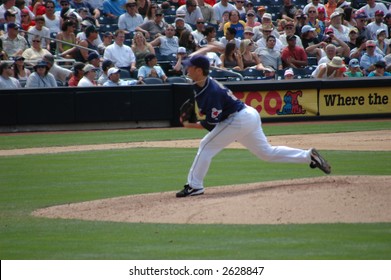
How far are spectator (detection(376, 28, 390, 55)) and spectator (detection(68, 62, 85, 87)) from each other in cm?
856

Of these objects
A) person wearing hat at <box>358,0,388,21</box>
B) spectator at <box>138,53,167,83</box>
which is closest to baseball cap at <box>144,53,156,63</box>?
spectator at <box>138,53,167,83</box>

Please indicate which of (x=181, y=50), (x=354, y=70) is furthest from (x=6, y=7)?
(x=354, y=70)

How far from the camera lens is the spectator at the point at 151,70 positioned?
770 inches

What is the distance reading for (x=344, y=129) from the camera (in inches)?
726

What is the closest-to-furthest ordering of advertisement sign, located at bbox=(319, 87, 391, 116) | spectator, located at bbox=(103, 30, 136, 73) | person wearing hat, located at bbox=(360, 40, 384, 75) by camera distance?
1. spectator, located at bbox=(103, 30, 136, 73)
2. advertisement sign, located at bbox=(319, 87, 391, 116)
3. person wearing hat, located at bbox=(360, 40, 384, 75)

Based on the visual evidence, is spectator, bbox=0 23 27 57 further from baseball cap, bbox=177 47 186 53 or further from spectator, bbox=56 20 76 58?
baseball cap, bbox=177 47 186 53

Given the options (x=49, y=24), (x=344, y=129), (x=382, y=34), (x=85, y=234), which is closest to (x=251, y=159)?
(x=344, y=129)

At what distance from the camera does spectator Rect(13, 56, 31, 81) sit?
18.8 meters

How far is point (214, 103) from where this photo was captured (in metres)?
9.57

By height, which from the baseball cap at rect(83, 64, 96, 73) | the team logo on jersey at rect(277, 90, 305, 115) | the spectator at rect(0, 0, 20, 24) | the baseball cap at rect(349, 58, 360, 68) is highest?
the spectator at rect(0, 0, 20, 24)

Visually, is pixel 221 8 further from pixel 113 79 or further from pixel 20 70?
pixel 20 70

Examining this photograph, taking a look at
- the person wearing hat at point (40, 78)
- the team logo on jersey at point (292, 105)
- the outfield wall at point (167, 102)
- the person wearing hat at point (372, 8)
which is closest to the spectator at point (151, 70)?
the outfield wall at point (167, 102)

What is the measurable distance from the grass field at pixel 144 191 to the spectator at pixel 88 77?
115cm

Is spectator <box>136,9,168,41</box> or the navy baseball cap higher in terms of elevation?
the navy baseball cap
